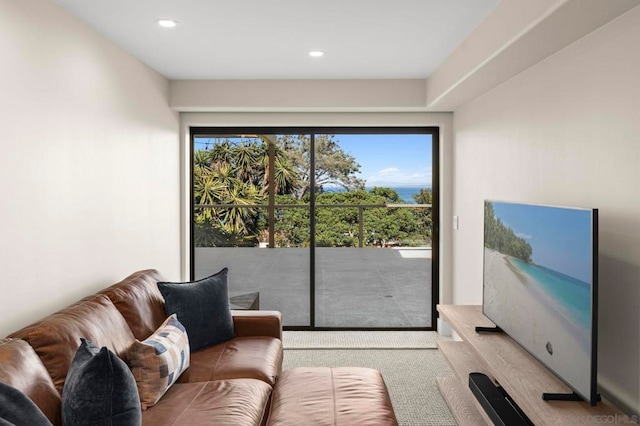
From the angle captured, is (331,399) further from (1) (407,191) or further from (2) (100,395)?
(1) (407,191)

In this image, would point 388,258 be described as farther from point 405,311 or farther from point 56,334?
point 56,334

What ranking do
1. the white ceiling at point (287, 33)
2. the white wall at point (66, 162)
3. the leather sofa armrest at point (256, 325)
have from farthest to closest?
the leather sofa armrest at point (256, 325) < the white ceiling at point (287, 33) < the white wall at point (66, 162)

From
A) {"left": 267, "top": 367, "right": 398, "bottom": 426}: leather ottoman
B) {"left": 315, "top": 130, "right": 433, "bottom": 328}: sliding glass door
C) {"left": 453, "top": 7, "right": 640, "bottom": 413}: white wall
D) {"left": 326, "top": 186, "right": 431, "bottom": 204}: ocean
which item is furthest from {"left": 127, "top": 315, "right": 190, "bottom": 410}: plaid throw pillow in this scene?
{"left": 326, "top": 186, "right": 431, "bottom": 204}: ocean

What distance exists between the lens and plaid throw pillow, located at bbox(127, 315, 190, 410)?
92.0 inches

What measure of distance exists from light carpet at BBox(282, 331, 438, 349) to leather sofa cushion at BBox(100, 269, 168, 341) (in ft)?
5.73

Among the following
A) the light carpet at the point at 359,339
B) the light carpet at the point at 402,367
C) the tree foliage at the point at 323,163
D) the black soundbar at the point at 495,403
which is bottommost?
the light carpet at the point at 402,367

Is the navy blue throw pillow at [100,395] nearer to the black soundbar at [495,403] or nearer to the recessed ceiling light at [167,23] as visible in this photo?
the black soundbar at [495,403]

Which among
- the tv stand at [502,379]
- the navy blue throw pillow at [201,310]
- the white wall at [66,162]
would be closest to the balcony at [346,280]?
the white wall at [66,162]

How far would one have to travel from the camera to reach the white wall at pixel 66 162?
2301 millimetres

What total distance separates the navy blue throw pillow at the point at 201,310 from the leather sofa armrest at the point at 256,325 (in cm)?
9

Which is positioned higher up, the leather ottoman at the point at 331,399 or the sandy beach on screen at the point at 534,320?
the sandy beach on screen at the point at 534,320

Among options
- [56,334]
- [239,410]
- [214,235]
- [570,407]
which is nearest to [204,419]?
[239,410]

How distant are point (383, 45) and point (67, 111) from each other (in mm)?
2103

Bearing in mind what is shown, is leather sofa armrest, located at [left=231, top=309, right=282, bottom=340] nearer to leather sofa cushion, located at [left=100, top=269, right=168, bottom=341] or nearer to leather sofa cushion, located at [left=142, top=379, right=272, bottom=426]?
leather sofa cushion, located at [left=100, top=269, right=168, bottom=341]
